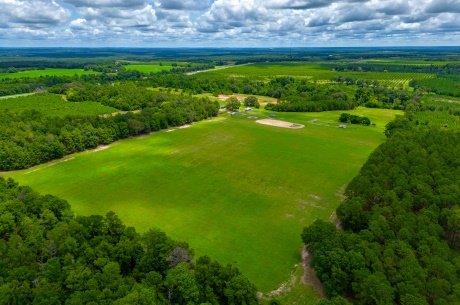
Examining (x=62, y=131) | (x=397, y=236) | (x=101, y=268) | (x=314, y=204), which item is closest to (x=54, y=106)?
(x=62, y=131)

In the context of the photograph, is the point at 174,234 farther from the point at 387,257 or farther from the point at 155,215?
the point at 387,257

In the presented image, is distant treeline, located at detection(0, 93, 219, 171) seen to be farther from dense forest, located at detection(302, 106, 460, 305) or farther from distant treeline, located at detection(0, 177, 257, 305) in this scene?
dense forest, located at detection(302, 106, 460, 305)

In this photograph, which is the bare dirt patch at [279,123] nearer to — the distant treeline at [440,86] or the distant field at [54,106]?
the distant field at [54,106]

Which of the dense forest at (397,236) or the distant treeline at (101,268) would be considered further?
the dense forest at (397,236)

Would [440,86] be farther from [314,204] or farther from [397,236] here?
[397,236]

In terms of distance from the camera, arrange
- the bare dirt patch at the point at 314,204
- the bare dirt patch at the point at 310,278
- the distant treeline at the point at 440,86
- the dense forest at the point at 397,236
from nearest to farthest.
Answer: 1. the dense forest at the point at 397,236
2. the bare dirt patch at the point at 310,278
3. the bare dirt patch at the point at 314,204
4. the distant treeline at the point at 440,86

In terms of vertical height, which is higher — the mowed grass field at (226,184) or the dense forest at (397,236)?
the dense forest at (397,236)

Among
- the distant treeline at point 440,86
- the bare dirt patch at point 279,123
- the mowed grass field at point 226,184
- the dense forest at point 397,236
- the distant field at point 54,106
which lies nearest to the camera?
the dense forest at point 397,236

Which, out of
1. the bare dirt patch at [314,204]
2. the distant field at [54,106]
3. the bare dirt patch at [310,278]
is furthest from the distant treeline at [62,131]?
the bare dirt patch at [310,278]
